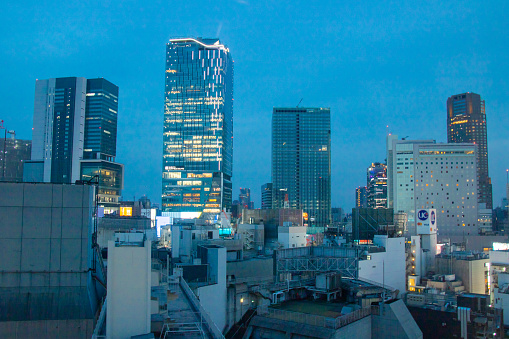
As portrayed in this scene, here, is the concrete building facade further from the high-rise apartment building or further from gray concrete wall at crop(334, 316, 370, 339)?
the high-rise apartment building

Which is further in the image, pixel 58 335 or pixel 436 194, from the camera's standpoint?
pixel 436 194

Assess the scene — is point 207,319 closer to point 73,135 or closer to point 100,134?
point 73,135

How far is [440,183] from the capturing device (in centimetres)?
16500

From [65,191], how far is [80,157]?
178m

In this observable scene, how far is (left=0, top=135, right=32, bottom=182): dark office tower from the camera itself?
164750mm

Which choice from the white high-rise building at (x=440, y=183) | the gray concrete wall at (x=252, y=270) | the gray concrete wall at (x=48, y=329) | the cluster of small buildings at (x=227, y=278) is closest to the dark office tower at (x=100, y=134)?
the cluster of small buildings at (x=227, y=278)

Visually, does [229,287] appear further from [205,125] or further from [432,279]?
[205,125]

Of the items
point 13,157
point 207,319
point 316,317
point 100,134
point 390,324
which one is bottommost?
point 390,324

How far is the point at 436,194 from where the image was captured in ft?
540

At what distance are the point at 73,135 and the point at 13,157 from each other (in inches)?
1015

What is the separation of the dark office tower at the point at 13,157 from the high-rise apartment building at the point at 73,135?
13.9 ft

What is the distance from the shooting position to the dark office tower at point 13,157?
16475 centimetres

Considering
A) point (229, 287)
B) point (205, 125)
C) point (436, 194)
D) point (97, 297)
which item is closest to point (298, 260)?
point (229, 287)

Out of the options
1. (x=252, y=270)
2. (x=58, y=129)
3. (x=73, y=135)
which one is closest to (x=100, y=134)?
(x=73, y=135)
